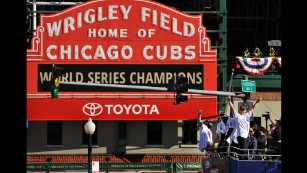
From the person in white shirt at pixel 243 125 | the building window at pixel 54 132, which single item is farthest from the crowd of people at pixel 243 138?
the building window at pixel 54 132

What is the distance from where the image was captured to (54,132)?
4175 centimetres

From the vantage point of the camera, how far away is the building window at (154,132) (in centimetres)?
4153

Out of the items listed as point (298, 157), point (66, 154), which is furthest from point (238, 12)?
point (298, 157)

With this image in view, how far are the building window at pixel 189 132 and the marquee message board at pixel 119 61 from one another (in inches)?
51.7

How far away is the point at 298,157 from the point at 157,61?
1441 inches

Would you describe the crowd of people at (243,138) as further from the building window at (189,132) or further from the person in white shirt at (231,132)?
the building window at (189,132)

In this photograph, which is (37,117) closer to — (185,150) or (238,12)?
(185,150)

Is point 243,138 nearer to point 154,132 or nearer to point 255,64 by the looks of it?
point 255,64

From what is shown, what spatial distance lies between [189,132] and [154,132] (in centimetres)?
174

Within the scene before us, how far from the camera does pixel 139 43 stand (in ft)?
134

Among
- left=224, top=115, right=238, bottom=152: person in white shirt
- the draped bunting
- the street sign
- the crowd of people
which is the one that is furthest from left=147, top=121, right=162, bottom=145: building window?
left=224, top=115, right=238, bottom=152: person in white shirt

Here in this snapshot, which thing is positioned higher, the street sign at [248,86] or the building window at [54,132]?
the street sign at [248,86]

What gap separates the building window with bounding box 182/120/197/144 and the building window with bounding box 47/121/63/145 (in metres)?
6.10

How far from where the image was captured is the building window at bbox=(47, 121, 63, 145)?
4141 cm
